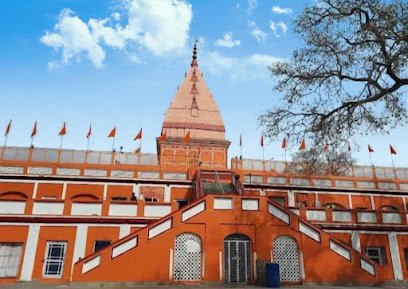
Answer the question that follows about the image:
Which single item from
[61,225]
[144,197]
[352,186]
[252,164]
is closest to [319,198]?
[352,186]

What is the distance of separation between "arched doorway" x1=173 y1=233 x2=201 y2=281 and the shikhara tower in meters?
15.2

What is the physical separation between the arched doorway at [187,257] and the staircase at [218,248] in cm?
4

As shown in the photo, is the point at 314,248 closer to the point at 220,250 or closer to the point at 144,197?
the point at 220,250

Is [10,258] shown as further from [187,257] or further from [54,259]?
[187,257]

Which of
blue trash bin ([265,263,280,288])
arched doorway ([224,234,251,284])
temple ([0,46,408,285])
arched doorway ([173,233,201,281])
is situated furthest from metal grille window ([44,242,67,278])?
blue trash bin ([265,263,280,288])

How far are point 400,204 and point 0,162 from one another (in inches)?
1060

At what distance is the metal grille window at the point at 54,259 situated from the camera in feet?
57.0

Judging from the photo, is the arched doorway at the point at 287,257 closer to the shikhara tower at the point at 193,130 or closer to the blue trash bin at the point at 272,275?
the blue trash bin at the point at 272,275

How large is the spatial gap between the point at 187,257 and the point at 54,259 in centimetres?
741

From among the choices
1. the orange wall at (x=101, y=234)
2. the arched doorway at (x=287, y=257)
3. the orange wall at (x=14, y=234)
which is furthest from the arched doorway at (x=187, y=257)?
the orange wall at (x=14, y=234)

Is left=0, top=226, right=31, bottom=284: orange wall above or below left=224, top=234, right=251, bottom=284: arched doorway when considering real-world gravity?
above

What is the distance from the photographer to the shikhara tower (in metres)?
33.5

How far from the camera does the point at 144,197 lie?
22562 mm

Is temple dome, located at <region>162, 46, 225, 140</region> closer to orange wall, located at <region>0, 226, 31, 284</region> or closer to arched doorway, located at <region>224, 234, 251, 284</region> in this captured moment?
orange wall, located at <region>0, 226, 31, 284</region>
